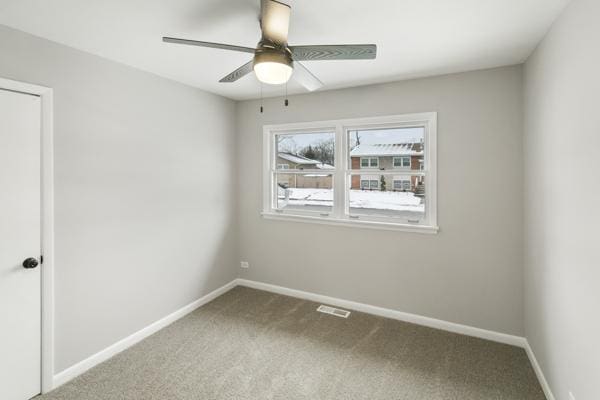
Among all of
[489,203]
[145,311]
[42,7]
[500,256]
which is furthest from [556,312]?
[42,7]

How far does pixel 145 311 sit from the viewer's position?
301 cm

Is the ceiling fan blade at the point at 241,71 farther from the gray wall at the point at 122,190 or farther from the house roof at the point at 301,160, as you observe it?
the house roof at the point at 301,160

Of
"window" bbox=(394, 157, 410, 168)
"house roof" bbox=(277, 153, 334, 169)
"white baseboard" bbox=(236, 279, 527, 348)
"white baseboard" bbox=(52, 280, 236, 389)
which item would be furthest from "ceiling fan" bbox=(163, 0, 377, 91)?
"white baseboard" bbox=(236, 279, 527, 348)

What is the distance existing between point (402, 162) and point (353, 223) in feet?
2.81

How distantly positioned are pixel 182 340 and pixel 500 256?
3.06m

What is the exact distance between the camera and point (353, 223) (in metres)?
3.53

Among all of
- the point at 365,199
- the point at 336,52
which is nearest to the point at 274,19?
the point at 336,52

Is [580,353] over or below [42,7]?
below

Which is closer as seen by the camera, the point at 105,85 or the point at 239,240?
the point at 105,85

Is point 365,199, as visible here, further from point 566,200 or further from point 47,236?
point 47,236

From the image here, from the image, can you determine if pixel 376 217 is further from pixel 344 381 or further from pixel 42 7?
pixel 42 7

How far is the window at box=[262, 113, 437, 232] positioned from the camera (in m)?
3.23

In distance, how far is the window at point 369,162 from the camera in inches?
136

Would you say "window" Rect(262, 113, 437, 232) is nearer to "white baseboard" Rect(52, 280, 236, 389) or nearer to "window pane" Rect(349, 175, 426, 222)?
"window pane" Rect(349, 175, 426, 222)
